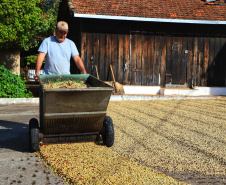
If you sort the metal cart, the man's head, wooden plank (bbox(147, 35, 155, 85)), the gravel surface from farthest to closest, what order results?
wooden plank (bbox(147, 35, 155, 85)), the man's head, the metal cart, the gravel surface

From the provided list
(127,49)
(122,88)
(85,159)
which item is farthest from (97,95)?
(127,49)

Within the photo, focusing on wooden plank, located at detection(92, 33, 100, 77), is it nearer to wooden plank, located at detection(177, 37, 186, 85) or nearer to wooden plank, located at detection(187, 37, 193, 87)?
wooden plank, located at detection(177, 37, 186, 85)

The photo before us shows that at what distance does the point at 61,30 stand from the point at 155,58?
9121mm

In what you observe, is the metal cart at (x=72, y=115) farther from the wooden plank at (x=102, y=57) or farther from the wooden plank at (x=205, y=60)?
the wooden plank at (x=205, y=60)

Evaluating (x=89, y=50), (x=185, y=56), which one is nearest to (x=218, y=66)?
(x=185, y=56)

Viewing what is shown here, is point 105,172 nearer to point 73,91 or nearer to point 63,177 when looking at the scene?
point 63,177

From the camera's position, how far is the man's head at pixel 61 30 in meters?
4.94

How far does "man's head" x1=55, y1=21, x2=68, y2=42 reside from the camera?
4938mm

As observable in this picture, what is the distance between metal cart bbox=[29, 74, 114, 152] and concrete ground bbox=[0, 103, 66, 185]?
319 millimetres

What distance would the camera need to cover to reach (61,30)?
4.97m

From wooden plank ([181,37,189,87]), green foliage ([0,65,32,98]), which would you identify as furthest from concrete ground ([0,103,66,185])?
wooden plank ([181,37,189,87])

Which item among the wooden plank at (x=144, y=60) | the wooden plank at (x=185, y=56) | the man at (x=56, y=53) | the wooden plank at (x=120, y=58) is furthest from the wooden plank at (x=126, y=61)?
the man at (x=56, y=53)

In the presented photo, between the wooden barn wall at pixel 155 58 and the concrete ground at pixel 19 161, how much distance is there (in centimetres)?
626

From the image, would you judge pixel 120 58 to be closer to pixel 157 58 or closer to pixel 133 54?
pixel 133 54
